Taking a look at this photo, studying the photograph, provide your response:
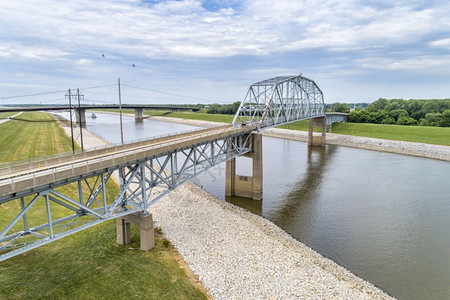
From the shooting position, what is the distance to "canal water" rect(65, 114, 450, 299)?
21.8 meters

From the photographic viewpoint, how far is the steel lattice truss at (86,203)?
15188 millimetres

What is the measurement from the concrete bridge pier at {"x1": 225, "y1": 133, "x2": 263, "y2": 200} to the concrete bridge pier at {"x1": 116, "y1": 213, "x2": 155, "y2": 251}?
1717cm

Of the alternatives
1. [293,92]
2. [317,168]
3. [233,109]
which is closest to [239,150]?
[317,168]

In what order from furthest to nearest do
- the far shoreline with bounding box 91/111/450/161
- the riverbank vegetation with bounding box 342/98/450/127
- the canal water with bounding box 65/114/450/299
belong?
the riverbank vegetation with bounding box 342/98/450/127 → the far shoreline with bounding box 91/111/450/161 → the canal water with bounding box 65/114/450/299

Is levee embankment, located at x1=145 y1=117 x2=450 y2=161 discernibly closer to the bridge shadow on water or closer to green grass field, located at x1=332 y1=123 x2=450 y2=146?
green grass field, located at x1=332 y1=123 x2=450 y2=146

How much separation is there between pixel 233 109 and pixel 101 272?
150555 mm

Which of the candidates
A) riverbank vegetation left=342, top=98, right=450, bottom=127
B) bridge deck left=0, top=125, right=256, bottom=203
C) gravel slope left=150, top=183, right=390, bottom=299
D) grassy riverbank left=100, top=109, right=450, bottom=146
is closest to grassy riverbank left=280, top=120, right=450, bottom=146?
grassy riverbank left=100, top=109, right=450, bottom=146

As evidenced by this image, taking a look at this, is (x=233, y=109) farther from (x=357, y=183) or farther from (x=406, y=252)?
(x=406, y=252)

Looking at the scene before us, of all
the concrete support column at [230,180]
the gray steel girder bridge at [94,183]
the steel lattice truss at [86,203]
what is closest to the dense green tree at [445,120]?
the gray steel girder bridge at [94,183]

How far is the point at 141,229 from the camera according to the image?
71.4ft

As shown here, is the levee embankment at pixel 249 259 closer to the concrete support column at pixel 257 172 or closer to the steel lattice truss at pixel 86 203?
the steel lattice truss at pixel 86 203

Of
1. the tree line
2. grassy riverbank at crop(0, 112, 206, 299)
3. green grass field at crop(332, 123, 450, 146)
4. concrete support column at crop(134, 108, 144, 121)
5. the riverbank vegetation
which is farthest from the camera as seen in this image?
concrete support column at crop(134, 108, 144, 121)

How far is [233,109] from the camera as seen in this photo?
16500 cm

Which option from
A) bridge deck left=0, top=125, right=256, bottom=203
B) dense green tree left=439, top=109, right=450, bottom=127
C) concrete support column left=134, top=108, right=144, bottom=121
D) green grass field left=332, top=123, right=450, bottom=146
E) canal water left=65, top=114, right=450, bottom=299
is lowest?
canal water left=65, top=114, right=450, bottom=299
